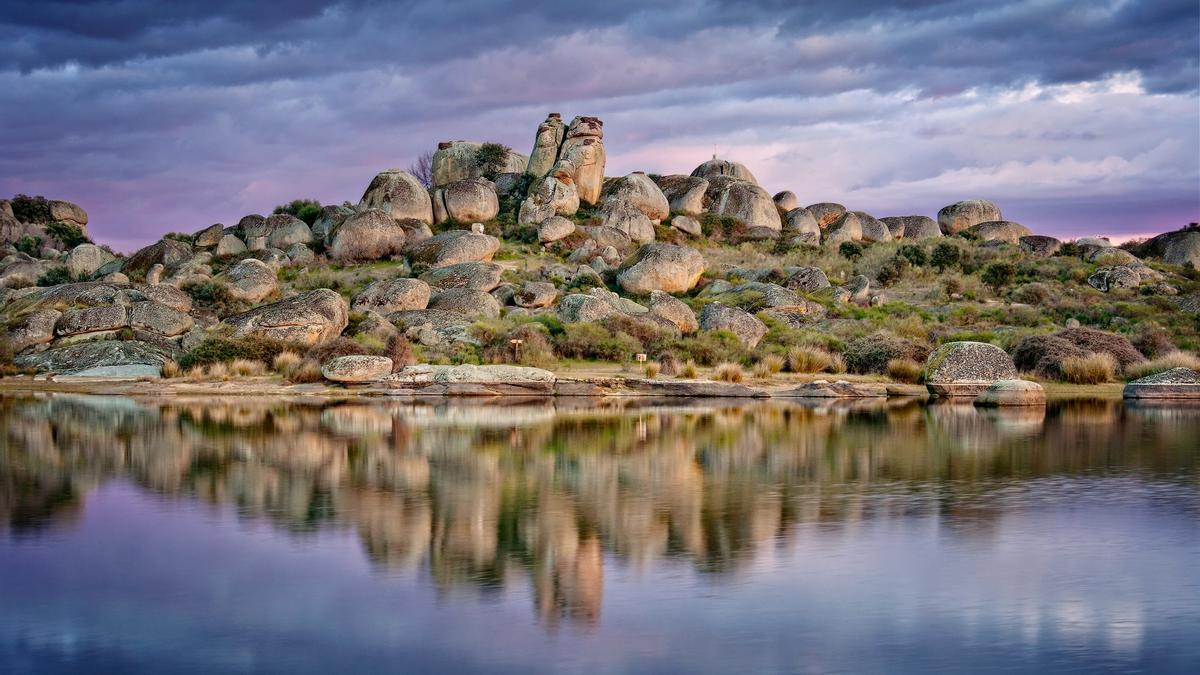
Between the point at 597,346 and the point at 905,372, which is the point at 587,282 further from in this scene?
the point at 905,372

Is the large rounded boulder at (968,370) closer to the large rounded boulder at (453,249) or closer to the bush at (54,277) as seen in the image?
the large rounded boulder at (453,249)

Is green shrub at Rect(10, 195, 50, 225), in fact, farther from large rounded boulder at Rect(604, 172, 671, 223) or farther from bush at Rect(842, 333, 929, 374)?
bush at Rect(842, 333, 929, 374)

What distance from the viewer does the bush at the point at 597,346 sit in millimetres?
35312

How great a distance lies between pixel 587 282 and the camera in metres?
46.3

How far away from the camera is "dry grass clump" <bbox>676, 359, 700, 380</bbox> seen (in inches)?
1280

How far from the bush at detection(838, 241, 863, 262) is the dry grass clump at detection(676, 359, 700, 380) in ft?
90.3

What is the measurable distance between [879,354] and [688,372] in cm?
606

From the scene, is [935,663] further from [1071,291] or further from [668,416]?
[1071,291]

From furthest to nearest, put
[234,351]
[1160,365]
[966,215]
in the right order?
[966,215] < [234,351] < [1160,365]

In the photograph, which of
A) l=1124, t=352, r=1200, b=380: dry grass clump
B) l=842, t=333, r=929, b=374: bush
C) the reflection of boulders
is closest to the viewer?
the reflection of boulders

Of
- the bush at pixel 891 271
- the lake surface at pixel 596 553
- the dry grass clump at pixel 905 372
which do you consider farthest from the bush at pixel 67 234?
the lake surface at pixel 596 553

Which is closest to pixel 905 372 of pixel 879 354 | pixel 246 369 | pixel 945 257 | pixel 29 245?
pixel 879 354

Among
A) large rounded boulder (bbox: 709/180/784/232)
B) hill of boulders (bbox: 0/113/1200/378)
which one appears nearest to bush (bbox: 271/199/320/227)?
hill of boulders (bbox: 0/113/1200/378)

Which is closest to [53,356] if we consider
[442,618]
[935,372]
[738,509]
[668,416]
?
[668,416]
